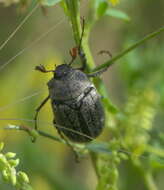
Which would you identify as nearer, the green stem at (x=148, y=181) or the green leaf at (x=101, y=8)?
the green leaf at (x=101, y=8)

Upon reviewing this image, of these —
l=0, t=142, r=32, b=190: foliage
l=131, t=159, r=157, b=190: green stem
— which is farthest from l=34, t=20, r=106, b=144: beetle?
l=0, t=142, r=32, b=190: foliage

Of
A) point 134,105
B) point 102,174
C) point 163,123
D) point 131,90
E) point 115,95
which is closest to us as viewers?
point 102,174

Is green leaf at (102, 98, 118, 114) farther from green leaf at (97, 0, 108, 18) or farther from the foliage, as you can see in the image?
the foliage

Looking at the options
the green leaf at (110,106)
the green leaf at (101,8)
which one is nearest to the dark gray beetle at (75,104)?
the green leaf at (110,106)

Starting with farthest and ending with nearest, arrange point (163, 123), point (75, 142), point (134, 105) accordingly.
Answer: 1. point (163, 123)
2. point (134, 105)
3. point (75, 142)

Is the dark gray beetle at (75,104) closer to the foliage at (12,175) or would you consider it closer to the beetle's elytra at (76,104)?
the beetle's elytra at (76,104)

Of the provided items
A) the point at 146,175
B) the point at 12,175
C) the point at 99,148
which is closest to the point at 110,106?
the point at 99,148

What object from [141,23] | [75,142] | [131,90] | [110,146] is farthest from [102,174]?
[141,23]

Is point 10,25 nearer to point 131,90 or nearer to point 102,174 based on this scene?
point 131,90
